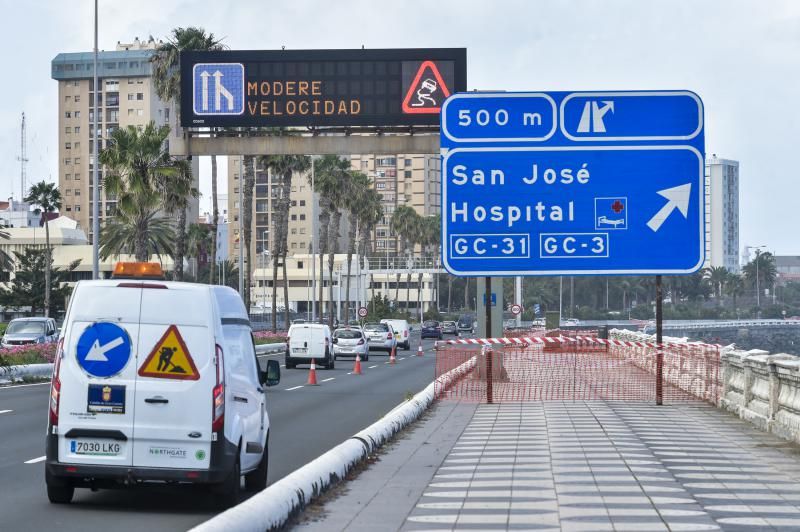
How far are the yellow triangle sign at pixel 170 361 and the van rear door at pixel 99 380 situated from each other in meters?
0.16

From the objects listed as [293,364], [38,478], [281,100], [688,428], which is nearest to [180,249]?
[293,364]

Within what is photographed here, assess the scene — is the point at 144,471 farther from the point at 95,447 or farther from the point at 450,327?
the point at 450,327

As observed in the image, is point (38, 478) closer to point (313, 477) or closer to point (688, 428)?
point (313, 477)

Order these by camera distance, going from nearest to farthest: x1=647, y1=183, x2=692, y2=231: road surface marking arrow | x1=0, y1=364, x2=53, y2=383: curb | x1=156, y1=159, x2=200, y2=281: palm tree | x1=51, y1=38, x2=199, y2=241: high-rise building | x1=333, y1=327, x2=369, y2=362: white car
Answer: x1=647, y1=183, x2=692, y2=231: road surface marking arrow → x1=0, y1=364, x2=53, y2=383: curb → x1=156, y1=159, x2=200, y2=281: palm tree → x1=333, y1=327, x2=369, y2=362: white car → x1=51, y1=38, x2=199, y2=241: high-rise building

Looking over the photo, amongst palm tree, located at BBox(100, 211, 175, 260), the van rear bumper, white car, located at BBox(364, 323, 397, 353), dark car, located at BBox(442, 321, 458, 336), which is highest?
palm tree, located at BBox(100, 211, 175, 260)

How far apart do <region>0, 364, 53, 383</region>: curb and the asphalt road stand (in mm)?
1588

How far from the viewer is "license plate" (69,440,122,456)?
37.0 ft

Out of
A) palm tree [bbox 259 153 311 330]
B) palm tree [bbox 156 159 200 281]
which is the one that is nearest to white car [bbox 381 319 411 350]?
palm tree [bbox 259 153 311 330]

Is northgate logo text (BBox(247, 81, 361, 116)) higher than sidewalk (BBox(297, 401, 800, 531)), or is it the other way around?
northgate logo text (BBox(247, 81, 361, 116))

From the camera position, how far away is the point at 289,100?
3394 cm

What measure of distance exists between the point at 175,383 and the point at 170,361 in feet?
0.66

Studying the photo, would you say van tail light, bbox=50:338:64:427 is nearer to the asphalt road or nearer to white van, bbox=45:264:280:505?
white van, bbox=45:264:280:505

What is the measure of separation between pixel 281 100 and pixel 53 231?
11902 cm

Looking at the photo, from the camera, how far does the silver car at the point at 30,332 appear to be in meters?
45.7
